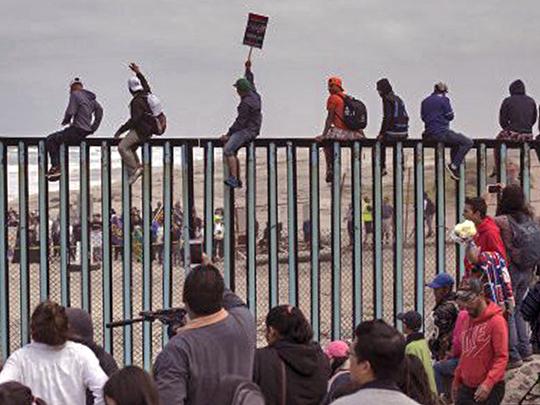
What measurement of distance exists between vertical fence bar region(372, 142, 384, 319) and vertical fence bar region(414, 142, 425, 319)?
1.18 ft

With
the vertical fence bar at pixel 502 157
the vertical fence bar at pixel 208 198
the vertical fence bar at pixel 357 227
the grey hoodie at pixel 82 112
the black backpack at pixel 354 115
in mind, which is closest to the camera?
the vertical fence bar at pixel 208 198

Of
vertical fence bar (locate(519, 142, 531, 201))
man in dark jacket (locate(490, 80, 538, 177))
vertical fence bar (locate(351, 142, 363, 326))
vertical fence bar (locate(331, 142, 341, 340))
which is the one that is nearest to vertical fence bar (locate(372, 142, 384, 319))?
vertical fence bar (locate(351, 142, 363, 326))

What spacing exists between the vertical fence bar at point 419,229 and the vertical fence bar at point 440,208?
0.16 meters

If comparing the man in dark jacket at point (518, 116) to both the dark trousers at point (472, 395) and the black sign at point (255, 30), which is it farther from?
the dark trousers at point (472, 395)

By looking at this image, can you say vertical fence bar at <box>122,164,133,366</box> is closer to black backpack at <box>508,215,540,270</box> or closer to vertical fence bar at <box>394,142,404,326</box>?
vertical fence bar at <box>394,142,404,326</box>

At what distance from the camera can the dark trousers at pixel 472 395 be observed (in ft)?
30.0

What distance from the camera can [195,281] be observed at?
613 cm

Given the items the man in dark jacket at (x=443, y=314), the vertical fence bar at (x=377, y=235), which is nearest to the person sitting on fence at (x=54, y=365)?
the man in dark jacket at (x=443, y=314)

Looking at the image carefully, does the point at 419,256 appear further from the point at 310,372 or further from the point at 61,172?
the point at 310,372

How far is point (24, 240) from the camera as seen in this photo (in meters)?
12.5

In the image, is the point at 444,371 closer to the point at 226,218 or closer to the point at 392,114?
the point at 226,218

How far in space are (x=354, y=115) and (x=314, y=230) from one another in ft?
4.65

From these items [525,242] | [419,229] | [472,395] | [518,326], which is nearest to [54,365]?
[472,395]

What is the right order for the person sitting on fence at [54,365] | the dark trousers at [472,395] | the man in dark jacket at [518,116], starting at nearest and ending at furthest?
the person sitting on fence at [54,365] < the dark trousers at [472,395] < the man in dark jacket at [518,116]
